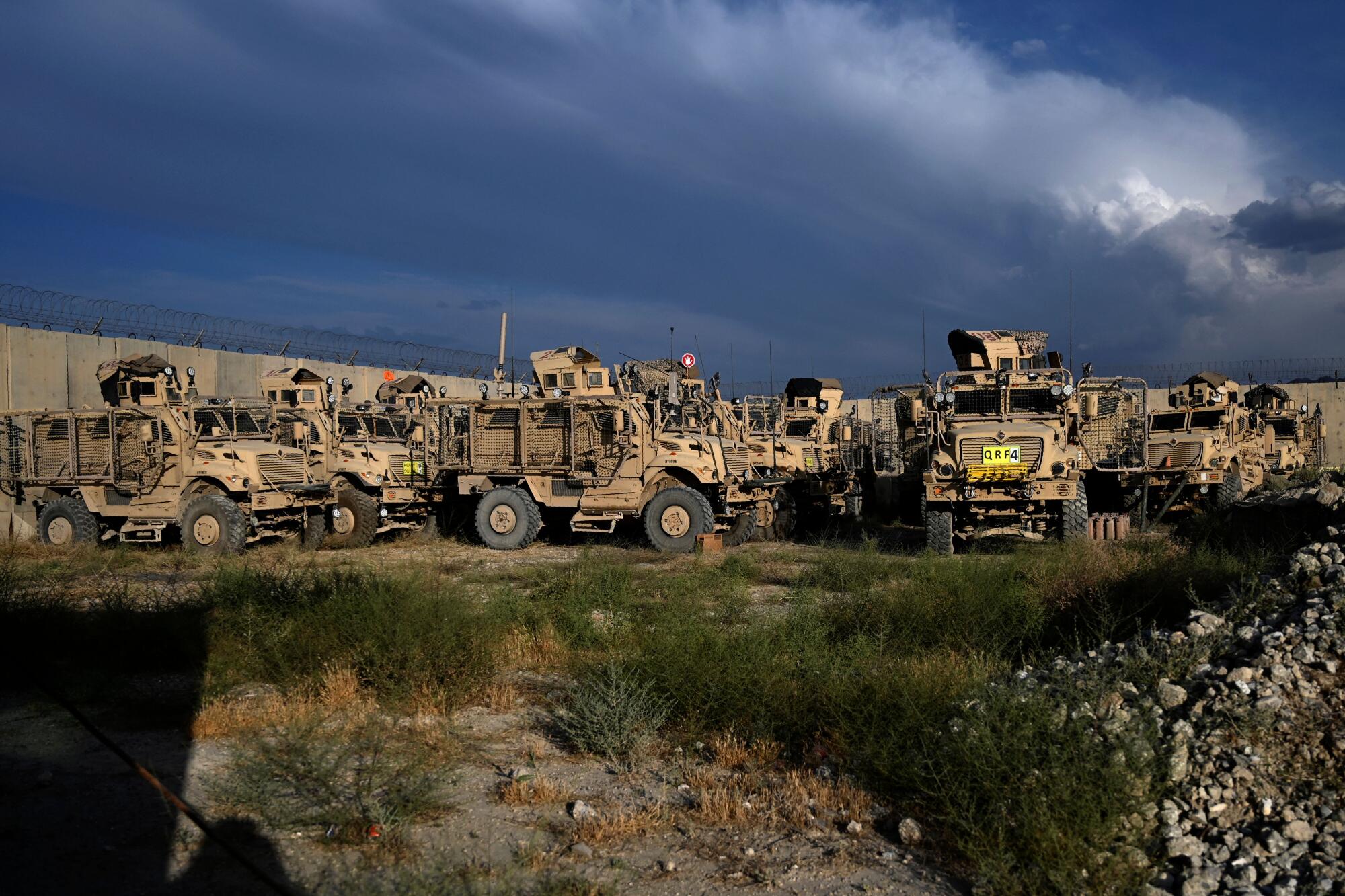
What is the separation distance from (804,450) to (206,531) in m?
9.42

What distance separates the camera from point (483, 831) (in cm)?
427

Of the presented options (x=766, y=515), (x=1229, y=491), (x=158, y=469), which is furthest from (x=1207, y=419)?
(x=158, y=469)

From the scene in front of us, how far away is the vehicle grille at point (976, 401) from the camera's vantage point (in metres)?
13.1

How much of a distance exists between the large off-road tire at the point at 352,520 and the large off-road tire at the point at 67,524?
9.96 ft

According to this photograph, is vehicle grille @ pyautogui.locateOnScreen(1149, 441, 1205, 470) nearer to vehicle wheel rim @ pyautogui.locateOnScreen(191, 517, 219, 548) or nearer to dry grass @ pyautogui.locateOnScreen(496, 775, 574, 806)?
dry grass @ pyautogui.locateOnScreen(496, 775, 574, 806)

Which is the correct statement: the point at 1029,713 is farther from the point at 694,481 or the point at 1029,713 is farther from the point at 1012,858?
the point at 694,481

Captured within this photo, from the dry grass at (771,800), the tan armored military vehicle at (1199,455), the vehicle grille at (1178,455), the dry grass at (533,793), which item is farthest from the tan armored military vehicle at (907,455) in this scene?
the dry grass at (533,793)

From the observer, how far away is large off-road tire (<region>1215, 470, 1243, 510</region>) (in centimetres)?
1487

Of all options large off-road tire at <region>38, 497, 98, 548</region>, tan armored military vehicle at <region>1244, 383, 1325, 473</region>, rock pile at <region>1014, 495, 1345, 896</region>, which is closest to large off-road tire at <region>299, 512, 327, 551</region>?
large off-road tire at <region>38, 497, 98, 548</region>

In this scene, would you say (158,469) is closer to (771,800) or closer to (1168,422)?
(771,800)

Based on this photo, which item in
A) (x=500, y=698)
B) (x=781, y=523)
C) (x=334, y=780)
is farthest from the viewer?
(x=781, y=523)

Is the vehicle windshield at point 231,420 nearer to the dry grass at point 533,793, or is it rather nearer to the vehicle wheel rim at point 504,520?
the vehicle wheel rim at point 504,520

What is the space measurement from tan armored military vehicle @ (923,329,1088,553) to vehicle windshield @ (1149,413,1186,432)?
5.27 m

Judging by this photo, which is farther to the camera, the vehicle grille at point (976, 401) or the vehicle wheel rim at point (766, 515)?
the vehicle wheel rim at point (766, 515)
